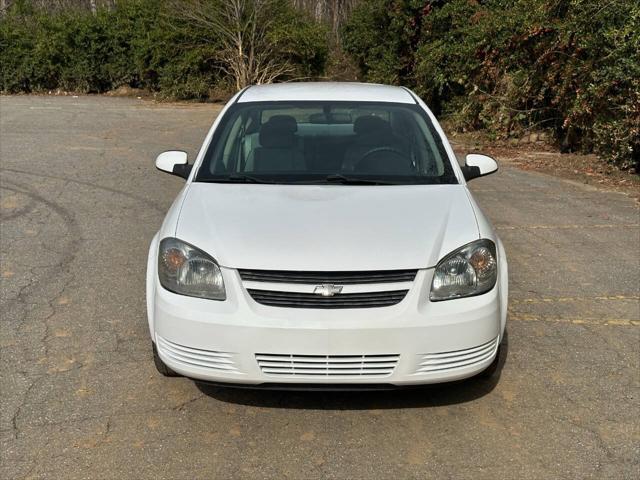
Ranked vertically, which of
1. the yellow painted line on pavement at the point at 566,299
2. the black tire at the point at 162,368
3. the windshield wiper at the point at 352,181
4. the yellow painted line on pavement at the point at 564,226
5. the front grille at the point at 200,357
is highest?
the windshield wiper at the point at 352,181

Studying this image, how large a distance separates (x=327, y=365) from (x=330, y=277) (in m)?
0.40

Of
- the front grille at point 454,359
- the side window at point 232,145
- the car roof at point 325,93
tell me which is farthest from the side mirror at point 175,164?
the front grille at point 454,359

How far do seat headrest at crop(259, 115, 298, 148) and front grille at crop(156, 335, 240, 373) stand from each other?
171cm

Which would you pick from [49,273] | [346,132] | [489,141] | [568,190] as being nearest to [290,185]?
[346,132]

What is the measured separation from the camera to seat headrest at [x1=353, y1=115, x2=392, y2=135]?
4.89 m

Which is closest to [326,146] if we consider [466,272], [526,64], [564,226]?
[466,272]

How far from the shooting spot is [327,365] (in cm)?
335

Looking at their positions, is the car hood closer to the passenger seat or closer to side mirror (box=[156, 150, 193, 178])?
the passenger seat

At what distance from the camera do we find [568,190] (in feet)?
32.9

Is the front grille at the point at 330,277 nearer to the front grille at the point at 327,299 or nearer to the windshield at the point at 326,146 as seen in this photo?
the front grille at the point at 327,299

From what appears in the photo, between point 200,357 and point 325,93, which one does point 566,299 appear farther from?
point 200,357

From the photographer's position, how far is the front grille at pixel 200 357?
3.40 meters

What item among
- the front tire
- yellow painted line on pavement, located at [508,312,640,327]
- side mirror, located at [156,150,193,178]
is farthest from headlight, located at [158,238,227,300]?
yellow painted line on pavement, located at [508,312,640,327]

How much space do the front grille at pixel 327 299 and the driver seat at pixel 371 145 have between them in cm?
132
